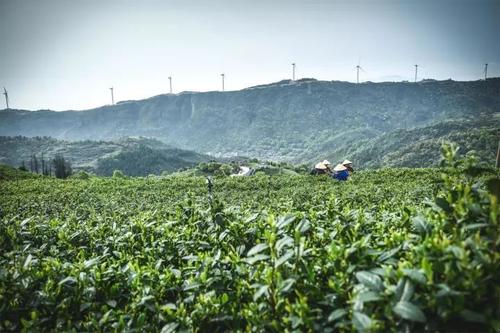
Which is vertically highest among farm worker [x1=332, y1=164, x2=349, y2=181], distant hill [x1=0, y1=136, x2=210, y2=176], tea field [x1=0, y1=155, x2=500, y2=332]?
tea field [x1=0, y1=155, x2=500, y2=332]

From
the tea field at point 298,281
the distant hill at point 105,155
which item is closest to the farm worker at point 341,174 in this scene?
the tea field at point 298,281

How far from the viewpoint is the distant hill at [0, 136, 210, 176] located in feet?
490

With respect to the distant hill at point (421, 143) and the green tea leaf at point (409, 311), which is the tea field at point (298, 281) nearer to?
the green tea leaf at point (409, 311)

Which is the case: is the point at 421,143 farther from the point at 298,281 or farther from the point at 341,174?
the point at 298,281

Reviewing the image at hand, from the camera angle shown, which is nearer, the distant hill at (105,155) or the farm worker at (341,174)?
the farm worker at (341,174)

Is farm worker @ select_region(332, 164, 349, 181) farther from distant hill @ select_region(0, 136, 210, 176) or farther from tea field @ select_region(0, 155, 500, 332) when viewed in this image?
distant hill @ select_region(0, 136, 210, 176)

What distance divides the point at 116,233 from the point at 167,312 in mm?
2188

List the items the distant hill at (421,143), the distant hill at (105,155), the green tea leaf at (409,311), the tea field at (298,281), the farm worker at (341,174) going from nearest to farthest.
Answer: the green tea leaf at (409,311) < the tea field at (298,281) < the farm worker at (341,174) < the distant hill at (421,143) < the distant hill at (105,155)

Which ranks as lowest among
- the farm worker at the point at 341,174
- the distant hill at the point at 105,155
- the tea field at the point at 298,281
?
the distant hill at the point at 105,155

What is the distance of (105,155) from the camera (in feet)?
540

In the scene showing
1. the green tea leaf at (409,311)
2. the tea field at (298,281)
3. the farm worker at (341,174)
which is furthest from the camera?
the farm worker at (341,174)

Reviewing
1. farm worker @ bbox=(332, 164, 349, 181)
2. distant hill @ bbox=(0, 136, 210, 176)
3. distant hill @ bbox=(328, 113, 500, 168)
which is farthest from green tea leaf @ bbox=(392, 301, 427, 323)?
distant hill @ bbox=(0, 136, 210, 176)

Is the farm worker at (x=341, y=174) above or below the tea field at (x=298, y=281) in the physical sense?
below

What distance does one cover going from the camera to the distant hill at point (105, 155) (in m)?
149
